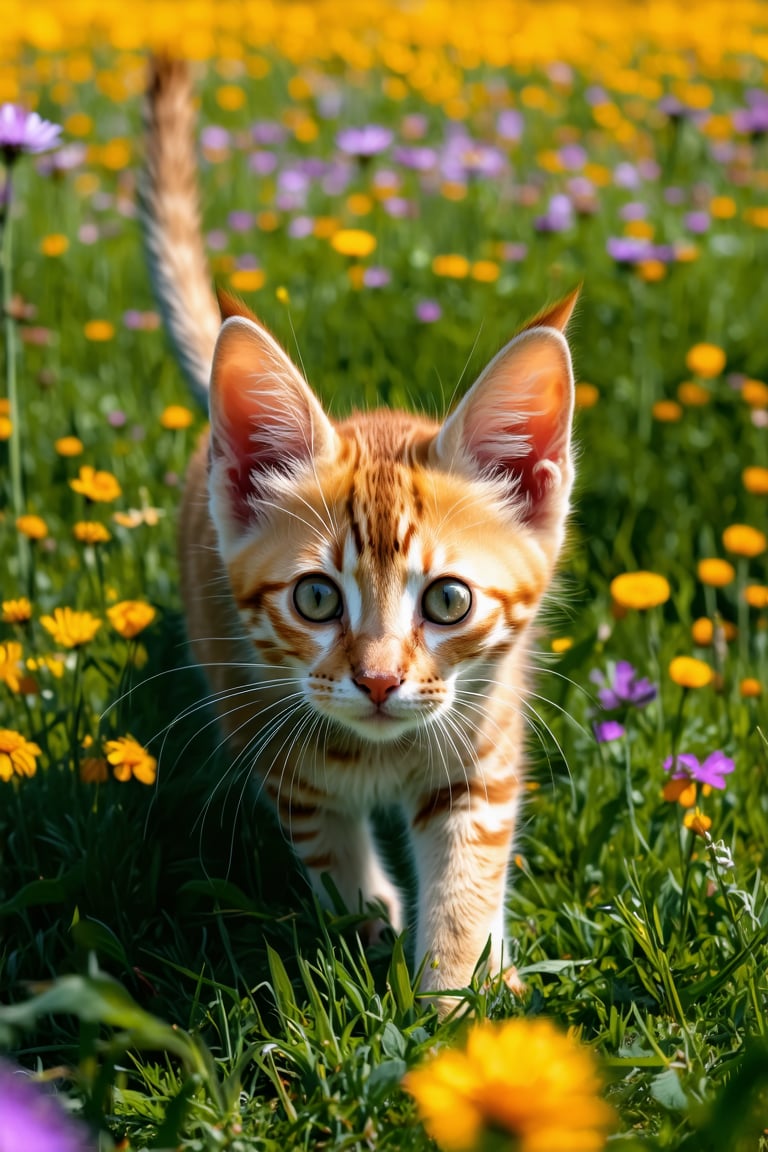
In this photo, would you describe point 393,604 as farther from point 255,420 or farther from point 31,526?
point 31,526

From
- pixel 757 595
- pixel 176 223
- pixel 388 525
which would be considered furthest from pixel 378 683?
pixel 176 223

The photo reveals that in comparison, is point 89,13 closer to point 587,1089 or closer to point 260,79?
point 260,79

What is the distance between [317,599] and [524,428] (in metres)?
0.45

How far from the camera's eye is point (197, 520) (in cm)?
254

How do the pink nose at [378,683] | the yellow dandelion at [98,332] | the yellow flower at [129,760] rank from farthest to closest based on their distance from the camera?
1. the yellow dandelion at [98,332]
2. the yellow flower at [129,760]
3. the pink nose at [378,683]

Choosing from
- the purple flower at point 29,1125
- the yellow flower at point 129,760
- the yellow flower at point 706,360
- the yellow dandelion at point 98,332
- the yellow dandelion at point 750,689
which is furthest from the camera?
the yellow dandelion at point 98,332

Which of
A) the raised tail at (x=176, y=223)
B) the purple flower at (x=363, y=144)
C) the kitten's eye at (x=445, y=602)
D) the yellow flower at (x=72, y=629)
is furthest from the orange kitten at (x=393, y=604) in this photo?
the purple flower at (x=363, y=144)

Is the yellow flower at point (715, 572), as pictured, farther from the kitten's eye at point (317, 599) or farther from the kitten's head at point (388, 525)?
the kitten's eye at point (317, 599)

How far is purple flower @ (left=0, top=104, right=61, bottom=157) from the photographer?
238cm

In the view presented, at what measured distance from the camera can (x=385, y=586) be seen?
185 centimetres

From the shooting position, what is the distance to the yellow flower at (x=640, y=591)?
2319 millimetres

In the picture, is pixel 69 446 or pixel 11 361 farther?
pixel 69 446

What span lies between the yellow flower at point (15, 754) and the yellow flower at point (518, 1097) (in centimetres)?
116

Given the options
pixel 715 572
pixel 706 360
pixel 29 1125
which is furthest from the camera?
pixel 706 360
